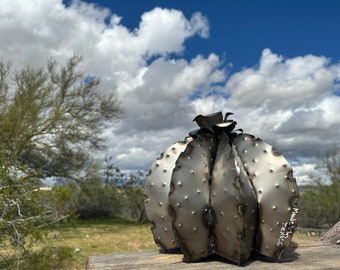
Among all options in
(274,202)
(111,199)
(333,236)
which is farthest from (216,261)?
(111,199)

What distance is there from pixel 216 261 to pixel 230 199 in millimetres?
490

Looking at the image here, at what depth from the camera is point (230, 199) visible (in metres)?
2.52

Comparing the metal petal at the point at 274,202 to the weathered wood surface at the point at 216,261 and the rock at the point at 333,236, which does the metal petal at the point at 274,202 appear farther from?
the rock at the point at 333,236

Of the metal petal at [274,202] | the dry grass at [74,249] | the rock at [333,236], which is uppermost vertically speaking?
the metal petal at [274,202]

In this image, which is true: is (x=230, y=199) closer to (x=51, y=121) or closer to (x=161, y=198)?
(x=161, y=198)

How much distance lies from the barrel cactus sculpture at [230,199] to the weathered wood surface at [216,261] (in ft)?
0.22

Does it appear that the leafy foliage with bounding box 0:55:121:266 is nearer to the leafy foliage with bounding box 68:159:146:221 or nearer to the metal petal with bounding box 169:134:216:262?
the leafy foliage with bounding box 68:159:146:221

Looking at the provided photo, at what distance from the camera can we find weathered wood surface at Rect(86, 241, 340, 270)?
2.55 meters

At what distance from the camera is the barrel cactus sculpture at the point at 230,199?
2.56 meters

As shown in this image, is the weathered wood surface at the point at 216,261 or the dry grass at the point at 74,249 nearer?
the weathered wood surface at the point at 216,261

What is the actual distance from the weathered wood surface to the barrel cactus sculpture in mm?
68

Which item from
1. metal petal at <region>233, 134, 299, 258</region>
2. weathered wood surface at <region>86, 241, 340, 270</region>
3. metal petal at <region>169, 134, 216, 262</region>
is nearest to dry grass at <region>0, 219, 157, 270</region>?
weathered wood surface at <region>86, 241, 340, 270</region>

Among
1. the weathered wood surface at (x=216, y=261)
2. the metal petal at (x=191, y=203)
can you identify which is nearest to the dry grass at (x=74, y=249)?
the weathered wood surface at (x=216, y=261)

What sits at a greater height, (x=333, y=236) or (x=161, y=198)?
(x=161, y=198)
